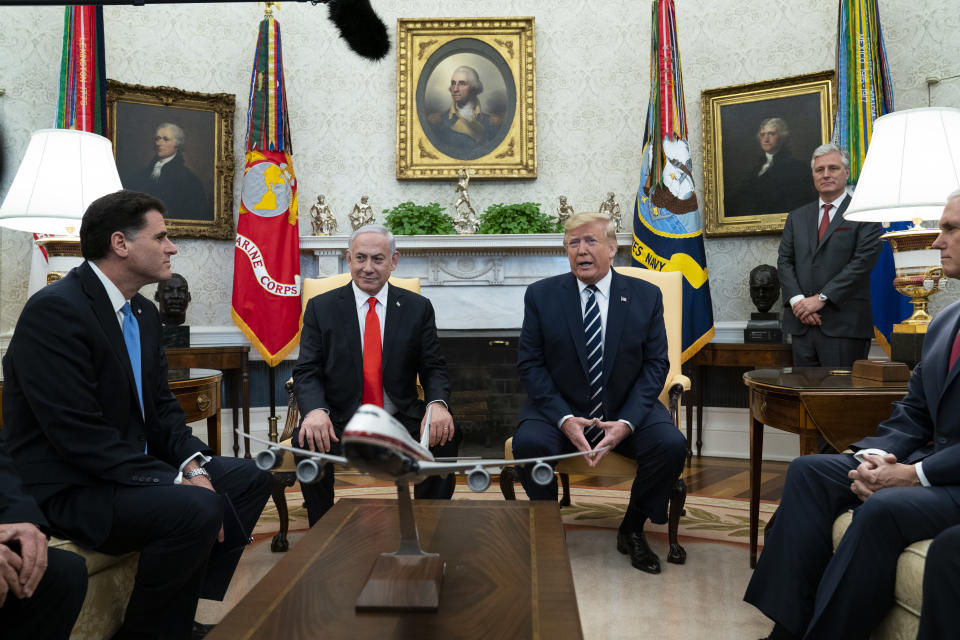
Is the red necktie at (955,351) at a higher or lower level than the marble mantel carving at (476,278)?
lower

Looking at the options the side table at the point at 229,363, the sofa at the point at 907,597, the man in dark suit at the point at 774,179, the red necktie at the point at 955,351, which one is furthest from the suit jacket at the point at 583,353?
the man in dark suit at the point at 774,179

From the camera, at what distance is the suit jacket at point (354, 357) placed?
315 cm

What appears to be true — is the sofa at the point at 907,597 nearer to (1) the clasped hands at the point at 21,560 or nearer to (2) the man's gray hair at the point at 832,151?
(1) the clasped hands at the point at 21,560

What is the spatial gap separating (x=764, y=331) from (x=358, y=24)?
441cm

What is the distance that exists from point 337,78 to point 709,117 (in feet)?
9.93

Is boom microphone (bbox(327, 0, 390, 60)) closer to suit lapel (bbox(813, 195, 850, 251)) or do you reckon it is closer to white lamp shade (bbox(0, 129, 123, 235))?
white lamp shade (bbox(0, 129, 123, 235))

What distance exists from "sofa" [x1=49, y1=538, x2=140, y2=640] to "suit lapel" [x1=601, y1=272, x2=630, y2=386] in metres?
1.99

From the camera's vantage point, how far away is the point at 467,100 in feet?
18.8

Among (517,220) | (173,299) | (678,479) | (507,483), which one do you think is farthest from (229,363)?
(678,479)

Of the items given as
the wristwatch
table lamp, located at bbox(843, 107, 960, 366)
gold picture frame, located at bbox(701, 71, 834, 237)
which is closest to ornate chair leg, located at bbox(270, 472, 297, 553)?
the wristwatch

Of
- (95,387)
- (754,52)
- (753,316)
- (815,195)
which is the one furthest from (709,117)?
(95,387)

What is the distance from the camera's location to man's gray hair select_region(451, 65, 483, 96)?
5.72m

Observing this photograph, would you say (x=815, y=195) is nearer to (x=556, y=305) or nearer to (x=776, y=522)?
(x=556, y=305)

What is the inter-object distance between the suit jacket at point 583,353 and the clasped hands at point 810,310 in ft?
5.00
